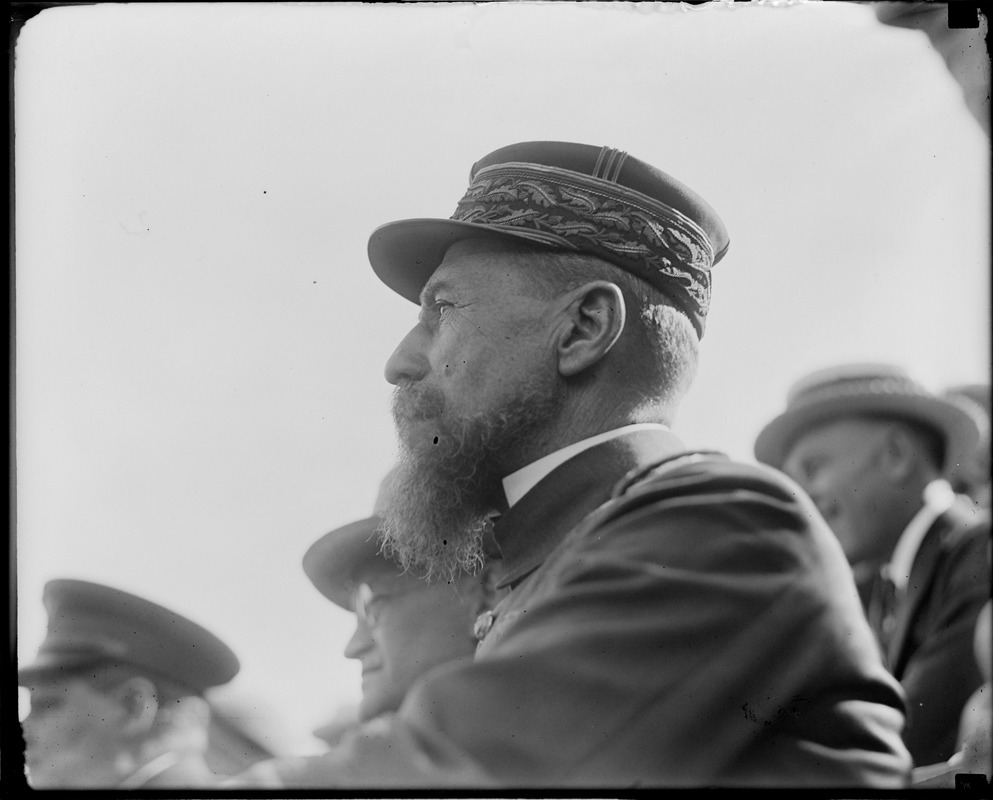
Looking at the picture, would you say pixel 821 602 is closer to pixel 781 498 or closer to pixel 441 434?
pixel 781 498

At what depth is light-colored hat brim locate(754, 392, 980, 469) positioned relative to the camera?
308 centimetres

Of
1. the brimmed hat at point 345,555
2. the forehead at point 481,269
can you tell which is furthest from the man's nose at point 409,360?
the brimmed hat at point 345,555

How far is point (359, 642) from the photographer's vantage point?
3148mm

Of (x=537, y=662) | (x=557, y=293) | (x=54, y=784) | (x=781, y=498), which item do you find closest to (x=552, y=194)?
(x=557, y=293)

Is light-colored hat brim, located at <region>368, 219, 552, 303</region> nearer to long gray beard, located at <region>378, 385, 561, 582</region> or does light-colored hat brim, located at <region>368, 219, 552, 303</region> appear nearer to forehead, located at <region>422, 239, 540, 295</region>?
forehead, located at <region>422, 239, 540, 295</region>

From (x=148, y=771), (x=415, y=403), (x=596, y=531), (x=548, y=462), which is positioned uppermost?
(x=415, y=403)

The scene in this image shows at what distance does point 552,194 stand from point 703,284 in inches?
16.7

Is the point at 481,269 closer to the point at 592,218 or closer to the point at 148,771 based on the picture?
the point at 592,218

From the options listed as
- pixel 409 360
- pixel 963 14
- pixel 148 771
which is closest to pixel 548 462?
pixel 409 360

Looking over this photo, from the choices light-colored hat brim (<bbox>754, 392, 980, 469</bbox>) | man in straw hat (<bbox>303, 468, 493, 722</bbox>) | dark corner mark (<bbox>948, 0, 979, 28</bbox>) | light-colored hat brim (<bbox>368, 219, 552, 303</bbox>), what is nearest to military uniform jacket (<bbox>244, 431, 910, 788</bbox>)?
man in straw hat (<bbox>303, 468, 493, 722</bbox>)

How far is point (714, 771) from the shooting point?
8.26 feet

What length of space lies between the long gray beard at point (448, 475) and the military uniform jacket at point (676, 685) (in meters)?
0.43

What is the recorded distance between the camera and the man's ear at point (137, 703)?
2.98 metres

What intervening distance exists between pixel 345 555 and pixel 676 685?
41.9 inches
